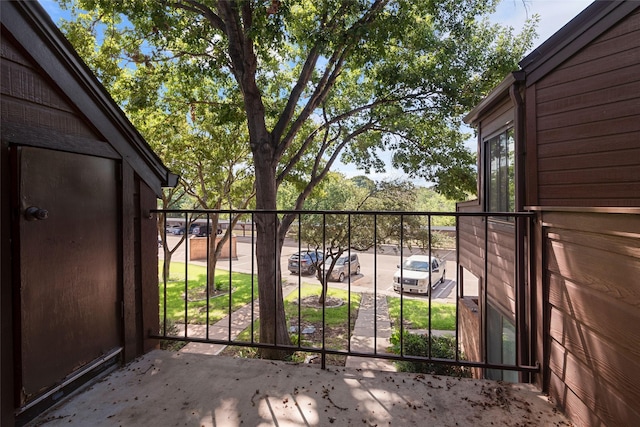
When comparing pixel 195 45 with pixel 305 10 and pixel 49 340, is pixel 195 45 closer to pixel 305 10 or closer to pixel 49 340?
pixel 305 10

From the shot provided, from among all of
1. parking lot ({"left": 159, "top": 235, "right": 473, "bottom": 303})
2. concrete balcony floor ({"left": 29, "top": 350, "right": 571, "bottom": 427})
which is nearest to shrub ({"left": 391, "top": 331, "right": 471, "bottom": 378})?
parking lot ({"left": 159, "top": 235, "right": 473, "bottom": 303})

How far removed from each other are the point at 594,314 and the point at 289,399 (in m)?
1.51

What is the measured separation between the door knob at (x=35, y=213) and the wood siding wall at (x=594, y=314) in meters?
2.46

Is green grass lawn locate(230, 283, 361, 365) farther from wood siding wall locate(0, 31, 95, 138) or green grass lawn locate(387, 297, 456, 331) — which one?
wood siding wall locate(0, 31, 95, 138)

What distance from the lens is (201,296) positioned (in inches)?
430

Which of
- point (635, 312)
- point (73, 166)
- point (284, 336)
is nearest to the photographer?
point (635, 312)

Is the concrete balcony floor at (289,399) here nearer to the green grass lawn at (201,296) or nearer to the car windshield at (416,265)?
the green grass lawn at (201,296)

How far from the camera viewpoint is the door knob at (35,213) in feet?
4.67

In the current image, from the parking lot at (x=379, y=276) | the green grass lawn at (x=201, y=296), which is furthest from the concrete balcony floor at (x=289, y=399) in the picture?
the parking lot at (x=379, y=276)

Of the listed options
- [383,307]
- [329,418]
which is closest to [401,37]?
[329,418]

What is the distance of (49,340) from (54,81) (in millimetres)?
1289

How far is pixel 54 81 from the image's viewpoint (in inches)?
62.9

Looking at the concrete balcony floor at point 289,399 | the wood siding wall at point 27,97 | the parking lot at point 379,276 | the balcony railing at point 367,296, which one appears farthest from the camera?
the parking lot at point 379,276

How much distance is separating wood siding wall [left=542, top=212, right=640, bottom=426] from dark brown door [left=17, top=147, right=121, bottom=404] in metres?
2.48
